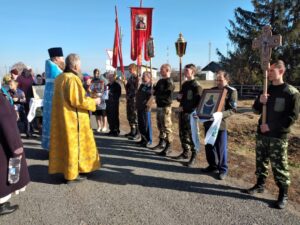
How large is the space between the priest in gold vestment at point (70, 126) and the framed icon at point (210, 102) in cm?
187

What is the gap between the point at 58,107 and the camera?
5102mm

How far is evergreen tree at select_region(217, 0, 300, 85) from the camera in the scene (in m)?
25.4

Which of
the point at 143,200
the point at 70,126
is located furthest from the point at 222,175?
the point at 70,126

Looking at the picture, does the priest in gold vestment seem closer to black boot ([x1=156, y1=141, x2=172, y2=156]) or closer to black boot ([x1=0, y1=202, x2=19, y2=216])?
black boot ([x1=0, y1=202, x2=19, y2=216])

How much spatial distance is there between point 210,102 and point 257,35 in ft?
72.0

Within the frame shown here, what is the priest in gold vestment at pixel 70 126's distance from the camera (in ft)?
16.3

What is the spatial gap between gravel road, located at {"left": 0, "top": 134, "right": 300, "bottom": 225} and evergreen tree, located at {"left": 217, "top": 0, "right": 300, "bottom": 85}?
22279mm

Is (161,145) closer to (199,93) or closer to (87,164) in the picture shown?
(199,93)

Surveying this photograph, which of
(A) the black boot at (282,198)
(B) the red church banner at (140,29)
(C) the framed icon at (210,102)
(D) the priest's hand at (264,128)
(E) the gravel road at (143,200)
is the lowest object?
(E) the gravel road at (143,200)

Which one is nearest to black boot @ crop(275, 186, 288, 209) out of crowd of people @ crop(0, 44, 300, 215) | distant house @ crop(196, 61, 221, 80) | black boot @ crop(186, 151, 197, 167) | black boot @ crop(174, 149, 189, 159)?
crowd of people @ crop(0, 44, 300, 215)

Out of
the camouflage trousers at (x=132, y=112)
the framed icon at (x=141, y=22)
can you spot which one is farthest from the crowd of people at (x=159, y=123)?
the framed icon at (x=141, y=22)

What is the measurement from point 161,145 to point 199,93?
207 cm

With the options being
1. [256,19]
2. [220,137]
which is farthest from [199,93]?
[256,19]

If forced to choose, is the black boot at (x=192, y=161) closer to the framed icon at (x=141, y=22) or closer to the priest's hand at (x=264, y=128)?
the priest's hand at (x=264, y=128)
